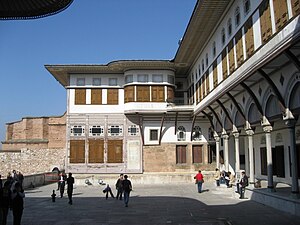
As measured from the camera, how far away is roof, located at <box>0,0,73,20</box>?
395 inches

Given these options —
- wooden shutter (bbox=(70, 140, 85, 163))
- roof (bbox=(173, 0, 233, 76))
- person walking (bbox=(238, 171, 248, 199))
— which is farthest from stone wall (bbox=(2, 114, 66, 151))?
person walking (bbox=(238, 171, 248, 199))

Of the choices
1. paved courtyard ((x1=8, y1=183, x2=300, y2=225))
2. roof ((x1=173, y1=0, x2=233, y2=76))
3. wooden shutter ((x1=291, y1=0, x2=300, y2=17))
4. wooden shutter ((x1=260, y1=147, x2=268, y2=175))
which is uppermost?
roof ((x1=173, y1=0, x2=233, y2=76))

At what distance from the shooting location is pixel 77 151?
90.2 feet

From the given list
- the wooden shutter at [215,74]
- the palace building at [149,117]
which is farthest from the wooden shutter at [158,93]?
the wooden shutter at [215,74]

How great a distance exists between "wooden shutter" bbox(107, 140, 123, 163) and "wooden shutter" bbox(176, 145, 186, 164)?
4601 millimetres

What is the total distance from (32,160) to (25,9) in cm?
3182

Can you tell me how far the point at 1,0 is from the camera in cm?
998

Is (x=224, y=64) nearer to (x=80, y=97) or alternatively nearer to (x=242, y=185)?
(x=242, y=185)

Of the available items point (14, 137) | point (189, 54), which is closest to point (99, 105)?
point (189, 54)

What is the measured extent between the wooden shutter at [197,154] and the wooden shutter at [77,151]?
9.10 metres

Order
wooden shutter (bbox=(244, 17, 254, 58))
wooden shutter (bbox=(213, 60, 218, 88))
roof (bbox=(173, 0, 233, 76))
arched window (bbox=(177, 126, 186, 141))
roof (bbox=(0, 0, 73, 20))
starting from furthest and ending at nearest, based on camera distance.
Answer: arched window (bbox=(177, 126, 186, 141)) < wooden shutter (bbox=(213, 60, 218, 88)) < roof (bbox=(173, 0, 233, 76)) < wooden shutter (bbox=(244, 17, 254, 58)) < roof (bbox=(0, 0, 73, 20))

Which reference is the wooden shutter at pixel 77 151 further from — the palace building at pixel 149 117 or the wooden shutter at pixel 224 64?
the wooden shutter at pixel 224 64

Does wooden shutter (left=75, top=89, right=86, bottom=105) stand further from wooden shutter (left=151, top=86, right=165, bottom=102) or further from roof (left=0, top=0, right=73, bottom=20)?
roof (left=0, top=0, right=73, bottom=20)

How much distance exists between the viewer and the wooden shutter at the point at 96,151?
2747 cm
